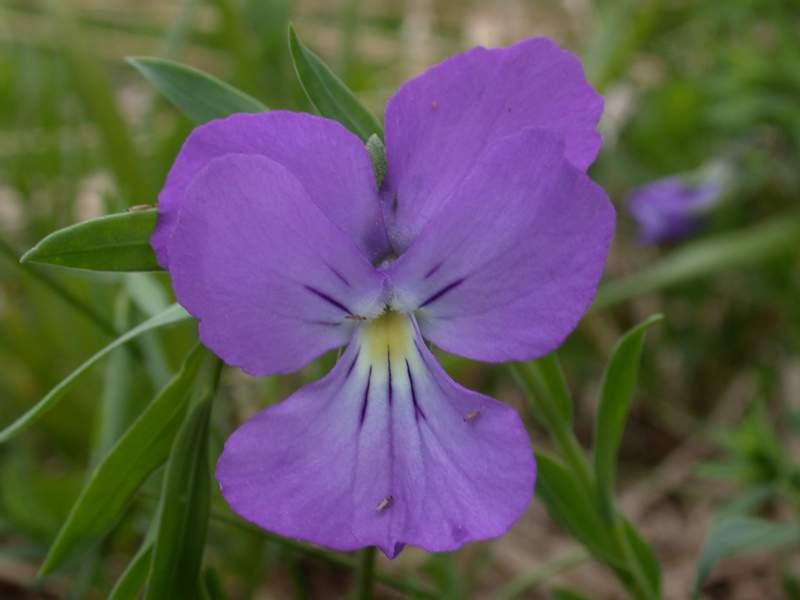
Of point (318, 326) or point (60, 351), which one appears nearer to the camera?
point (318, 326)

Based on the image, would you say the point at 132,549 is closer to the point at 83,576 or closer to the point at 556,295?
the point at 83,576

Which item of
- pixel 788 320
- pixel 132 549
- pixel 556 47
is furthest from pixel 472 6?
pixel 556 47

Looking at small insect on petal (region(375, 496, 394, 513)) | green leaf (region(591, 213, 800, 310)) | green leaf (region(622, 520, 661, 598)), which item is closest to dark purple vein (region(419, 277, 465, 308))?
small insect on petal (region(375, 496, 394, 513))

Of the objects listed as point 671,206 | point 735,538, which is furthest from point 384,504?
point 671,206

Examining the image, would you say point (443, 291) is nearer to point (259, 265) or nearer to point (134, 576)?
point (259, 265)

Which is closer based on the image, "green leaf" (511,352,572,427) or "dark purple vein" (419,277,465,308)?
"dark purple vein" (419,277,465,308)

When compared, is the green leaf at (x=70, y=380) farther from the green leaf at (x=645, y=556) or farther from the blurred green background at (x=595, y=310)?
the green leaf at (x=645, y=556)

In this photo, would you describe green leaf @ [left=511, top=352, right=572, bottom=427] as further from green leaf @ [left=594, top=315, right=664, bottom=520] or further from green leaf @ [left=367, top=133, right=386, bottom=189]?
green leaf @ [left=367, top=133, right=386, bottom=189]
